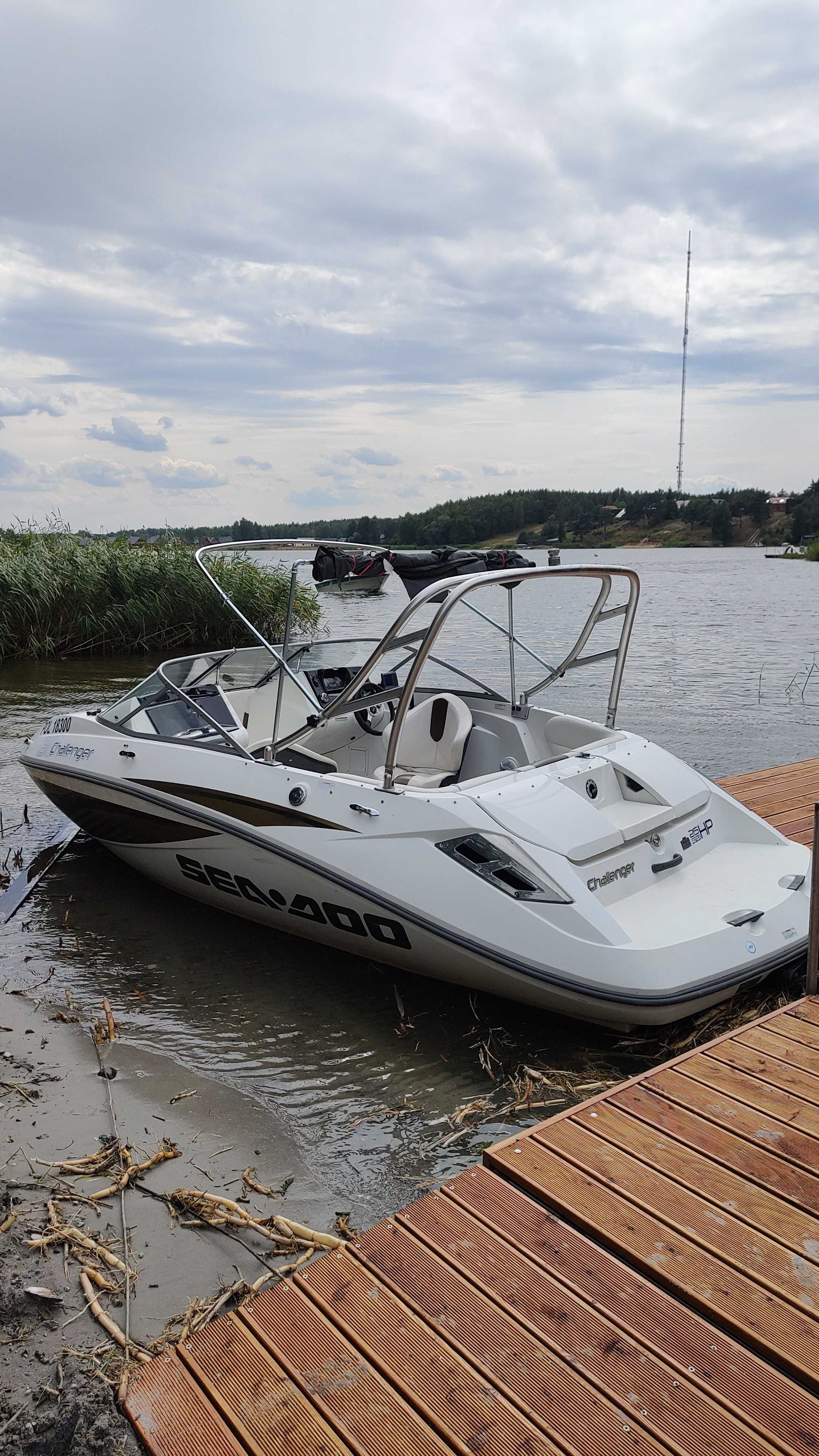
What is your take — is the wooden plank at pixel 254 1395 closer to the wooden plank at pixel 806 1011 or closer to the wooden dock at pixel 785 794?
the wooden plank at pixel 806 1011

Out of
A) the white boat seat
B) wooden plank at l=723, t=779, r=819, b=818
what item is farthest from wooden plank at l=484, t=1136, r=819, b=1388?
wooden plank at l=723, t=779, r=819, b=818

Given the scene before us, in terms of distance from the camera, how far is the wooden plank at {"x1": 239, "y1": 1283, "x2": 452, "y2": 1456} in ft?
6.66

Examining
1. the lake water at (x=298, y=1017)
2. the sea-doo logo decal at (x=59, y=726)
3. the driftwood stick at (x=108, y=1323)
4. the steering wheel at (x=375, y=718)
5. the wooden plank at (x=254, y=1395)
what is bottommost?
the lake water at (x=298, y=1017)

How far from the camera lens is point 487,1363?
2178 mm

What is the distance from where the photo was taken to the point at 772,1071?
11.0ft

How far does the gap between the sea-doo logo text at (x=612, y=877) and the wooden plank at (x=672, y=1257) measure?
1.60 m

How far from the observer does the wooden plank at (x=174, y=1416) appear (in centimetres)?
206

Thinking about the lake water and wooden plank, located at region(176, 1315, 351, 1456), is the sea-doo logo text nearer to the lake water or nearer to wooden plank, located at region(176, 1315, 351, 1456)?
the lake water

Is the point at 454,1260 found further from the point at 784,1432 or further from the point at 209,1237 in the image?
the point at 209,1237

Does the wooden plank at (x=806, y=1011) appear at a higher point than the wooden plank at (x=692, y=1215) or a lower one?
lower

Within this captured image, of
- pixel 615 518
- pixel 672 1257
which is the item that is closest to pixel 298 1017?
pixel 672 1257

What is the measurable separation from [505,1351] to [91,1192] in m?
1.88

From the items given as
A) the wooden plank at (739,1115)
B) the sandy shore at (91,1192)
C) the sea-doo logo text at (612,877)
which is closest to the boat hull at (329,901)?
the sea-doo logo text at (612,877)

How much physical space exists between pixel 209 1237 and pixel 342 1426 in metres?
1.27
